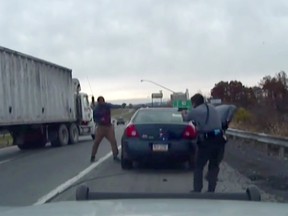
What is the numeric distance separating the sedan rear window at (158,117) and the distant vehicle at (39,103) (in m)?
6.97

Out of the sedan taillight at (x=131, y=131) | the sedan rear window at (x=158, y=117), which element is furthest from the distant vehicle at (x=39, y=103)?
the sedan taillight at (x=131, y=131)

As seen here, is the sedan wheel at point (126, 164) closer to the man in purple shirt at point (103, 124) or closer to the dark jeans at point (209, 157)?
the man in purple shirt at point (103, 124)

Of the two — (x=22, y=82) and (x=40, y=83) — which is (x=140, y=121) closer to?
(x=22, y=82)

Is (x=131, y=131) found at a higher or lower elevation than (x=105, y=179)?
higher

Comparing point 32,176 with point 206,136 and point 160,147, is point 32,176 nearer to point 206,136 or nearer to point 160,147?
point 160,147

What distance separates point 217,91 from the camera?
79.4 meters

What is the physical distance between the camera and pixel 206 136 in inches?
379

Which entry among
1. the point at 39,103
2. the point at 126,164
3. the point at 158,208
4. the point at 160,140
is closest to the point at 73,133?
the point at 39,103

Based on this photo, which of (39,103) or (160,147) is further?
(39,103)

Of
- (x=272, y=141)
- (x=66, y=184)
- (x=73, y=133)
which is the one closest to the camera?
(x=66, y=184)

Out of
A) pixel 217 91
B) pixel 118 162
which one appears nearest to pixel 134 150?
pixel 118 162

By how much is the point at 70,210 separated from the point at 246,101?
69.0 metres

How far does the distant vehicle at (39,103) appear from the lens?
20.0 meters

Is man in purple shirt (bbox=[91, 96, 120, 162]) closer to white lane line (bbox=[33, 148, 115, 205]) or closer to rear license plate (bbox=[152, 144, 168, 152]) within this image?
white lane line (bbox=[33, 148, 115, 205])
